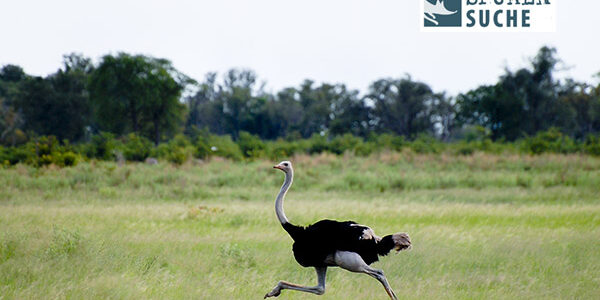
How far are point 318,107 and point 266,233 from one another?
42866 millimetres

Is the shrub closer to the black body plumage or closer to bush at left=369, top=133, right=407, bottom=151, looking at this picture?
bush at left=369, top=133, right=407, bottom=151

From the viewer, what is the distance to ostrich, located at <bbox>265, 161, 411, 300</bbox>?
18.9 ft

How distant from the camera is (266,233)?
1088 cm

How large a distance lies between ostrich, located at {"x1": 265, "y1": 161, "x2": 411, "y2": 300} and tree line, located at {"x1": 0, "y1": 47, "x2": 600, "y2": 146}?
34286 millimetres

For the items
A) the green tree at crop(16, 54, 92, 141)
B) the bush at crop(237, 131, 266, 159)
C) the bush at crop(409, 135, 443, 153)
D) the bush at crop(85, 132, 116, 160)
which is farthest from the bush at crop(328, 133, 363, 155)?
the green tree at crop(16, 54, 92, 141)

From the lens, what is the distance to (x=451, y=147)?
34.3 meters

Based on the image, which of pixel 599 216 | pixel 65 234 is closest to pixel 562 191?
pixel 599 216

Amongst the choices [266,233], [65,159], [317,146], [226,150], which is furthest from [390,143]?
[266,233]

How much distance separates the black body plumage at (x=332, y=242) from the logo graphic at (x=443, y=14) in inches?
579

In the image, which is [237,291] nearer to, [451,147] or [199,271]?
[199,271]

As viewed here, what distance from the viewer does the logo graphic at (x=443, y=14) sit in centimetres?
1972

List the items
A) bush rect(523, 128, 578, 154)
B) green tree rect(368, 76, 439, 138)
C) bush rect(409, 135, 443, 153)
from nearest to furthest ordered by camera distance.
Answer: bush rect(523, 128, 578, 154)
bush rect(409, 135, 443, 153)
green tree rect(368, 76, 439, 138)

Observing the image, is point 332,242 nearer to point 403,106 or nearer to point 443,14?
point 443,14

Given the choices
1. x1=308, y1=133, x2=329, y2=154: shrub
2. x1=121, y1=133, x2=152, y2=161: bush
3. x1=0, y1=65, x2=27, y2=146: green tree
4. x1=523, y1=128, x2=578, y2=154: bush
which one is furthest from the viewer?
x1=0, y1=65, x2=27, y2=146: green tree
